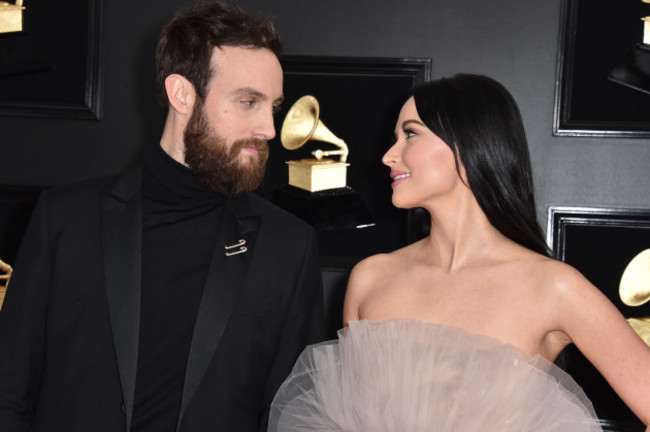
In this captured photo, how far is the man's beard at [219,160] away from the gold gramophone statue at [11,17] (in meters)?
1.99

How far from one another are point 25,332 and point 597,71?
2.61 meters

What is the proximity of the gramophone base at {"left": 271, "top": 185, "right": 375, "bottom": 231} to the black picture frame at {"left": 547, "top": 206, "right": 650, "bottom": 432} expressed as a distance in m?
0.85

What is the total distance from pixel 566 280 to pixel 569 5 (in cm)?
201

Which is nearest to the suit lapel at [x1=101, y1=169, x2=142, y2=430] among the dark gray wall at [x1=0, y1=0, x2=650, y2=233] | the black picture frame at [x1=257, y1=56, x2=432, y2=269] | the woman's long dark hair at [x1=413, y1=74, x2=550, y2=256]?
the woman's long dark hair at [x1=413, y1=74, x2=550, y2=256]

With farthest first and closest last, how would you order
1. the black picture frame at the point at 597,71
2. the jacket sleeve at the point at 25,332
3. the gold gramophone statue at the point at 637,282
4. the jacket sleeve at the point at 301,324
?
1. the gold gramophone statue at the point at 637,282
2. the black picture frame at the point at 597,71
3. the jacket sleeve at the point at 301,324
4. the jacket sleeve at the point at 25,332

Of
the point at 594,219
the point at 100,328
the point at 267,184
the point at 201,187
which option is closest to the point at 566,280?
the point at 201,187

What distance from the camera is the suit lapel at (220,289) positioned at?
2234 mm

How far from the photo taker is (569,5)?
369cm

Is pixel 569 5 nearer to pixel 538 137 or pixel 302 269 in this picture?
pixel 538 137

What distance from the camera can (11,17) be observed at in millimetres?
3984

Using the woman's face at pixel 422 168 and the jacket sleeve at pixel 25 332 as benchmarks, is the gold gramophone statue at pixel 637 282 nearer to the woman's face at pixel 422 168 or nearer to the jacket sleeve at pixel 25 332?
the woman's face at pixel 422 168

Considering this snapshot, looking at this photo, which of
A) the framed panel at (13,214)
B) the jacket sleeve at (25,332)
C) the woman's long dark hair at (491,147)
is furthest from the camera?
the framed panel at (13,214)

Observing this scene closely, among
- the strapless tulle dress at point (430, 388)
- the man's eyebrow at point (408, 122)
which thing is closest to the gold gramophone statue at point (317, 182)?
the man's eyebrow at point (408, 122)

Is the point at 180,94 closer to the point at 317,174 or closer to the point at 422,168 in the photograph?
the point at 422,168
